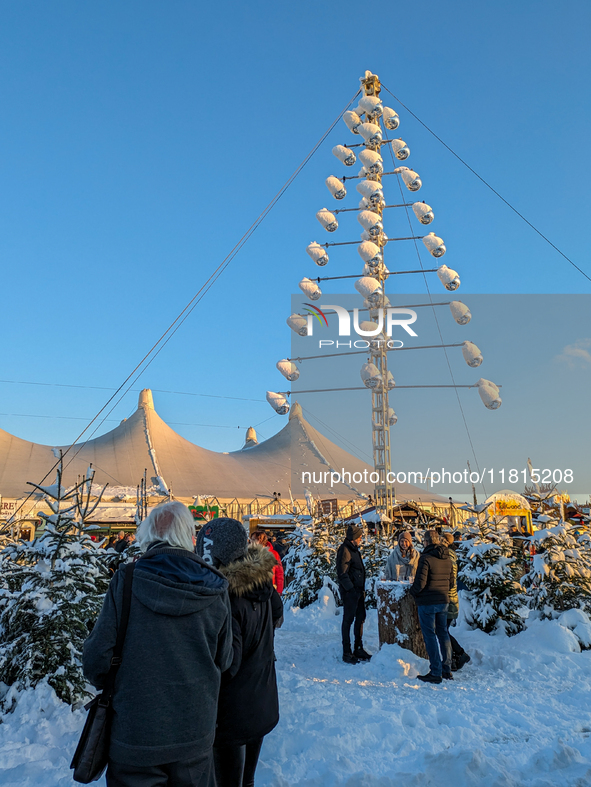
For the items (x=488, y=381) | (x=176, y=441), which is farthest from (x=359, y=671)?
(x=176, y=441)

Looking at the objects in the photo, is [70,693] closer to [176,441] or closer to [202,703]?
[202,703]

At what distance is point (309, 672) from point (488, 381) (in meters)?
14.4

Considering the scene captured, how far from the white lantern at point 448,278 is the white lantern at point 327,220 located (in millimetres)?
3643

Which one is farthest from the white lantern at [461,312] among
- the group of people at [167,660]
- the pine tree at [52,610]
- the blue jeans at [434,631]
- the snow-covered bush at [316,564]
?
the group of people at [167,660]

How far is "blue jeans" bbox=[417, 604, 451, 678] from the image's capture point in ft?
18.8

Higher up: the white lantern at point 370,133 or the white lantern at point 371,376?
the white lantern at point 370,133

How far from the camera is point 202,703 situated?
7.20 ft

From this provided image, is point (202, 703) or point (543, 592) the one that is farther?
point (543, 592)

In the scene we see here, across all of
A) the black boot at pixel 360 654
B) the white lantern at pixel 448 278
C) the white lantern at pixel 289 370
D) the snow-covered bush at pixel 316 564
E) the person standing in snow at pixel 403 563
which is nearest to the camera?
the black boot at pixel 360 654

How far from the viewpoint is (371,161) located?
1814 centimetres

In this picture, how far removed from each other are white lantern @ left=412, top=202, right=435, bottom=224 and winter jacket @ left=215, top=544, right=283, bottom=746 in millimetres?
17632

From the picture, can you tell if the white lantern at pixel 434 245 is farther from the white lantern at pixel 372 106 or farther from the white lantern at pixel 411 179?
the white lantern at pixel 372 106

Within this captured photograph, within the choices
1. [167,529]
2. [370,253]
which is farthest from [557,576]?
[370,253]

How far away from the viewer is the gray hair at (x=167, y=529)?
7.49ft
